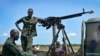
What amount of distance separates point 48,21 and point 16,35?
387cm

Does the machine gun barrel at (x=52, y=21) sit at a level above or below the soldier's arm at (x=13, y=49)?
above

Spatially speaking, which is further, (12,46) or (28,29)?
(28,29)

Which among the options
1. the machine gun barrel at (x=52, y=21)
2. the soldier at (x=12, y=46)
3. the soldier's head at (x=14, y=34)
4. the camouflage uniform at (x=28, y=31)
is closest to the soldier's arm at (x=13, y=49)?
the soldier at (x=12, y=46)

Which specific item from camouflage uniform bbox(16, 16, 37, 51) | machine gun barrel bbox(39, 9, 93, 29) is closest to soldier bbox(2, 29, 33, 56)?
camouflage uniform bbox(16, 16, 37, 51)

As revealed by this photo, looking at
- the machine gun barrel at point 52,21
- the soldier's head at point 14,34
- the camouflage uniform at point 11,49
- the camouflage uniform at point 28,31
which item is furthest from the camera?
the machine gun barrel at point 52,21

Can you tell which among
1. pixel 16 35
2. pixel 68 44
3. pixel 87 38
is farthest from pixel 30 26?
pixel 16 35

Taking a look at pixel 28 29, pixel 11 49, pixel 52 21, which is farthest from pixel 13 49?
pixel 52 21

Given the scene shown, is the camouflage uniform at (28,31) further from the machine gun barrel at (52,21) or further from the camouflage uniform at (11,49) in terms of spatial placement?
the camouflage uniform at (11,49)

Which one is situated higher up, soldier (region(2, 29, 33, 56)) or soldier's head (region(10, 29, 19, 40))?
soldier's head (region(10, 29, 19, 40))

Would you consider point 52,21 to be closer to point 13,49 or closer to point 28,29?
point 28,29

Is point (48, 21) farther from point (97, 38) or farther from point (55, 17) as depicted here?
point (97, 38)

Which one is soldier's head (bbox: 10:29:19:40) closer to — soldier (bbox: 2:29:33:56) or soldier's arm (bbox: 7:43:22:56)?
soldier (bbox: 2:29:33:56)

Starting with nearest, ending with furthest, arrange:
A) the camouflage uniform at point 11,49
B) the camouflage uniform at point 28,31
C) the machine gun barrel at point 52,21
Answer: the camouflage uniform at point 11,49 < the camouflage uniform at point 28,31 < the machine gun barrel at point 52,21

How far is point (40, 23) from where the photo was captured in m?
12.6
